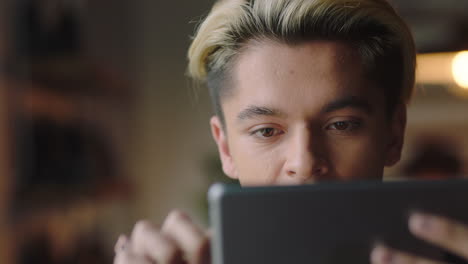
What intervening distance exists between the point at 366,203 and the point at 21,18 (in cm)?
168

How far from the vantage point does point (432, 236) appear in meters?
0.43

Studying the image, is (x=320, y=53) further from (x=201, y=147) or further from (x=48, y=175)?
(x=201, y=147)

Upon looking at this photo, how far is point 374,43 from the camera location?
2.19 feet

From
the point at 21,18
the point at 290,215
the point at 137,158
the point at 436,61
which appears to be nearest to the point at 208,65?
the point at 290,215

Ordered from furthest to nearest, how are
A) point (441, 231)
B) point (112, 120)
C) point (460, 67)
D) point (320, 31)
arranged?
point (112, 120) → point (460, 67) → point (320, 31) → point (441, 231)

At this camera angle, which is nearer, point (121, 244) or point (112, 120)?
point (121, 244)

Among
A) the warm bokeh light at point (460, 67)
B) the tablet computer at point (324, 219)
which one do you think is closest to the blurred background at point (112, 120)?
the warm bokeh light at point (460, 67)

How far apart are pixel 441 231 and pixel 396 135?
0.30 metres

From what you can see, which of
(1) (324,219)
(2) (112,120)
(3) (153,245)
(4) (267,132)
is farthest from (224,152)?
(2) (112,120)

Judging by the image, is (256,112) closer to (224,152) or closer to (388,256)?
(224,152)

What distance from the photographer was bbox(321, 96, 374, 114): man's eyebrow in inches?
24.5

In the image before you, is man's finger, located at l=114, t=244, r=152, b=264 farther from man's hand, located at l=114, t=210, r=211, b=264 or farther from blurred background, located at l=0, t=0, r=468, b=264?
blurred background, located at l=0, t=0, r=468, b=264

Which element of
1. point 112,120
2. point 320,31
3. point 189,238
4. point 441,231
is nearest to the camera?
point 441,231

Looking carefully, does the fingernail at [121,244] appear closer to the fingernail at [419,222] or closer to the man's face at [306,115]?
the man's face at [306,115]
